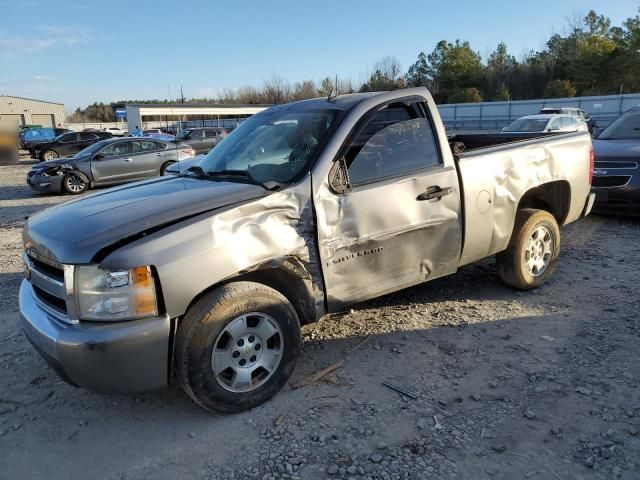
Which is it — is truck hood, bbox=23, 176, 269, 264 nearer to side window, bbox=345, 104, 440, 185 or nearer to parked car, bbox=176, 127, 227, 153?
side window, bbox=345, 104, 440, 185

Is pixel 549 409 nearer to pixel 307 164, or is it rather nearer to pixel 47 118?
pixel 307 164

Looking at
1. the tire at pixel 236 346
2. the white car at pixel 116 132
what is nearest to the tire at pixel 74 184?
the tire at pixel 236 346

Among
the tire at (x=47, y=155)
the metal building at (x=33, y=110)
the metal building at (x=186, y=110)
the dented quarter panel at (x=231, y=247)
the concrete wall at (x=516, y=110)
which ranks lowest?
the dented quarter panel at (x=231, y=247)

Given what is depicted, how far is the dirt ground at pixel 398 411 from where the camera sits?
2682mm

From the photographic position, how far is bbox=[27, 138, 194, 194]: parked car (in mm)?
13797

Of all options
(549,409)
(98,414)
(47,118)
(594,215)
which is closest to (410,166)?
(549,409)

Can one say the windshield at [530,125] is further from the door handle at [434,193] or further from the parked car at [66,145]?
the parked car at [66,145]

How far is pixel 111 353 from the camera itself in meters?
2.66

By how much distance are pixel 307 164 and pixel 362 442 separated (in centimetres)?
182

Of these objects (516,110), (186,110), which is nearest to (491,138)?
(516,110)

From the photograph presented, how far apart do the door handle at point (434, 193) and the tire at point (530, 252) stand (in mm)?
1208

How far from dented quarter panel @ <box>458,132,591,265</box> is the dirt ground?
0.71m

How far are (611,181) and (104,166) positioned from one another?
42.4 ft

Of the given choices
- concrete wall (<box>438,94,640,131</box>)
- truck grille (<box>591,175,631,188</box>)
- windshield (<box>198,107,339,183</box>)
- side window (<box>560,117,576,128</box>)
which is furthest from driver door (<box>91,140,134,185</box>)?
concrete wall (<box>438,94,640,131</box>)
